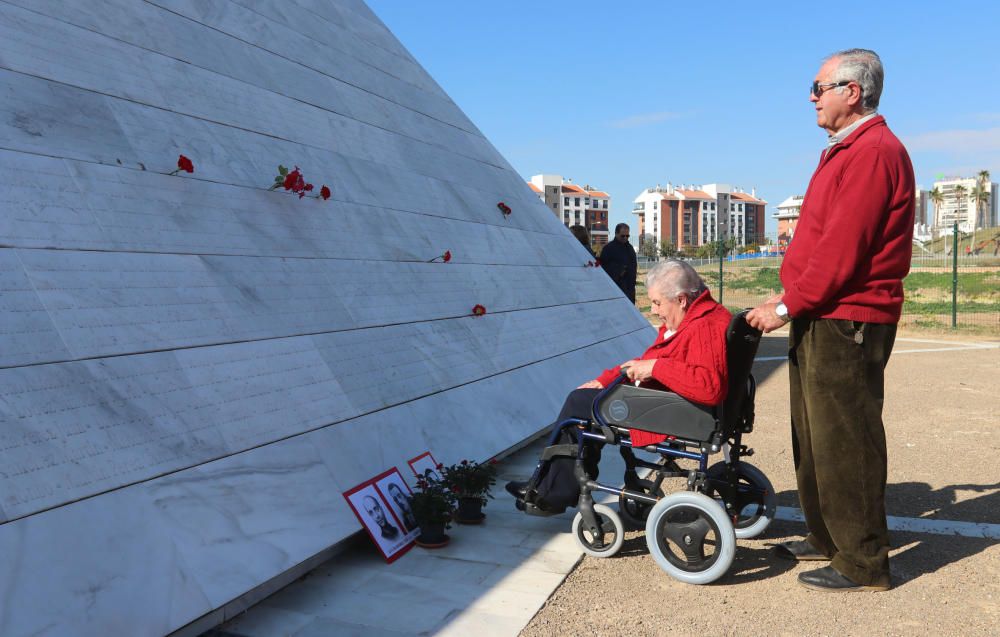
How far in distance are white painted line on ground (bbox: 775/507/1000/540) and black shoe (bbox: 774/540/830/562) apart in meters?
0.61

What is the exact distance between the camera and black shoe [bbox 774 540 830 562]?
3.75 m

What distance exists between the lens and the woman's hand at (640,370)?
12.0 feet

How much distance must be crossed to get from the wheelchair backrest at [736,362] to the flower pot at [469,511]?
1.35 m

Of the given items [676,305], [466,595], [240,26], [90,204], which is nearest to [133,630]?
[466,595]

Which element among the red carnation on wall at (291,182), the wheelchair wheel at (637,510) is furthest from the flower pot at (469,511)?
the red carnation on wall at (291,182)

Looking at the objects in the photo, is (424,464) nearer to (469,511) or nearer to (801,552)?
(469,511)

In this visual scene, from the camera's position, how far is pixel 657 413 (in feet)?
11.8

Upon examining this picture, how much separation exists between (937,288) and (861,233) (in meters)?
25.8

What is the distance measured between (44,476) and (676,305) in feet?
8.67

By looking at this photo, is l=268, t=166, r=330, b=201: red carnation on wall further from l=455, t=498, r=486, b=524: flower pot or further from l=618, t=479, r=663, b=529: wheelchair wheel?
l=618, t=479, r=663, b=529: wheelchair wheel

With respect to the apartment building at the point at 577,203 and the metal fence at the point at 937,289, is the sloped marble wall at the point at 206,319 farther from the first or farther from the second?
the apartment building at the point at 577,203

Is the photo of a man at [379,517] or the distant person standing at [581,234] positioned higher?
the distant person standing at [581,234]

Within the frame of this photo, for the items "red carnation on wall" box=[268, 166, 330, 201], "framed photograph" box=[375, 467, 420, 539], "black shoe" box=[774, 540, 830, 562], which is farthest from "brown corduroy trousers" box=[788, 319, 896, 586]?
"red carnation on wall" box=[268, 166, 330, 201]

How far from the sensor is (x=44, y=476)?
8.93ft
